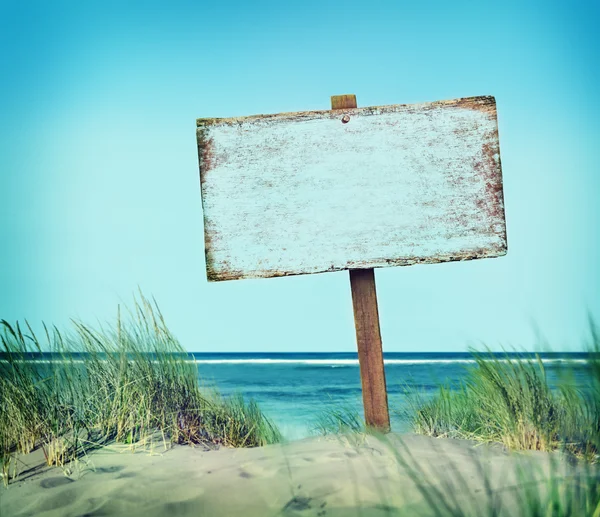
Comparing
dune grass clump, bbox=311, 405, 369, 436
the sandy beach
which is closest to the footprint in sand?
the sandy beach

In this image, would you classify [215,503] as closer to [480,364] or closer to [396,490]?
[396,490]

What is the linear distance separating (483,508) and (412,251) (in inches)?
61.3

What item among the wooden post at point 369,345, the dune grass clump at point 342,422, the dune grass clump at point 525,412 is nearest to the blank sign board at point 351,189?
the wooden post at point 369,345

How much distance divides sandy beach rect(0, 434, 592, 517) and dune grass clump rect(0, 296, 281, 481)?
164 mm

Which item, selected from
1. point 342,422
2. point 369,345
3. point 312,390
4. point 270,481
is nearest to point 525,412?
point 369,345

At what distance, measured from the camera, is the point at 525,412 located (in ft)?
10.5

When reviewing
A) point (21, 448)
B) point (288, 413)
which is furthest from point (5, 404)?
point (288, 413)

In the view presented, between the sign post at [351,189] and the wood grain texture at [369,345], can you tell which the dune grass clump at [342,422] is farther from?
the sign post at [351,189]

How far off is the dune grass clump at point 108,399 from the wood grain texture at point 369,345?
2.33 feet

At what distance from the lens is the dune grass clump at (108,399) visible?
124 inches

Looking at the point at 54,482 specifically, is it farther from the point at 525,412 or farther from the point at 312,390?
the point at 312,390

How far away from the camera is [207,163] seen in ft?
11.4

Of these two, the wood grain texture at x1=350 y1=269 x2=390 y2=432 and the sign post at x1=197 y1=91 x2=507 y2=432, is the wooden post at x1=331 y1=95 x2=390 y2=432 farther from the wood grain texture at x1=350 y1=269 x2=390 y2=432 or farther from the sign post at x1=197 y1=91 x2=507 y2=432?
the sign post at x1=197 y1=91 x2=507 y2=432

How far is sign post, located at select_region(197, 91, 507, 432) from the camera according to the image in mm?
3395
